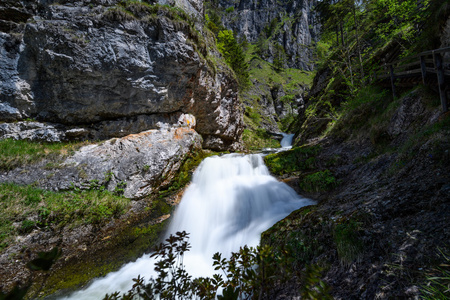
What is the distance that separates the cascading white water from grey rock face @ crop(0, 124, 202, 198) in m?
1.78

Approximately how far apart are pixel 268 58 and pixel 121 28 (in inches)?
2489

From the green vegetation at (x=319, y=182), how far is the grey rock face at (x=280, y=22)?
2784 inches

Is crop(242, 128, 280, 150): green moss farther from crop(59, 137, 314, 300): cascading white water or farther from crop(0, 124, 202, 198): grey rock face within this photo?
crop(0, 124, 202, 198): grey rock face

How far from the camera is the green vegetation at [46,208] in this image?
5199 millimetres

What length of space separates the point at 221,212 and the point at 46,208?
591 centimetres

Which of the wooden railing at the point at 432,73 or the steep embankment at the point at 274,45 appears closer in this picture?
the wooden railing at the point at 432,73

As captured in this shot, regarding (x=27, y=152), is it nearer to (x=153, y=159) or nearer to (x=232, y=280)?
(x=153, y=159)

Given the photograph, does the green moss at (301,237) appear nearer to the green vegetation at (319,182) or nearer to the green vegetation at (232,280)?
the green vegetation at (232,280)

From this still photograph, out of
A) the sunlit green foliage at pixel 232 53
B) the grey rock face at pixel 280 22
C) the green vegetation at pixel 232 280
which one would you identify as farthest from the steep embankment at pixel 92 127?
the grey rock face at pixel 280 22

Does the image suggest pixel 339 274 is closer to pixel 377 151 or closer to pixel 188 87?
pixel 377 151

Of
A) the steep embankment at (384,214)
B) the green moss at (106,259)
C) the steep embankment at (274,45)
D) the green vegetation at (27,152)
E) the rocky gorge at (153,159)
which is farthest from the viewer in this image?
the steep embankment at (274,45)

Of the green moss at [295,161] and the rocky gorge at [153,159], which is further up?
the rocky gorge at [153,159]

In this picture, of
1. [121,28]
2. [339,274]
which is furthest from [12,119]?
[339,274]

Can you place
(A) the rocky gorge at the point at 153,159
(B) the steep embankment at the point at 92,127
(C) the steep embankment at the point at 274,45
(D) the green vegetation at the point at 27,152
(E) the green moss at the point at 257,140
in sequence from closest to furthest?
(A) the rocky gorge at the point at 153,159
(B) the steep embankment at the point at 92,127
(D) the green vegetation at the point at 27,152
(E) the green moss at the point at 257,140
(C) the steep embankment at the point at 274,45
